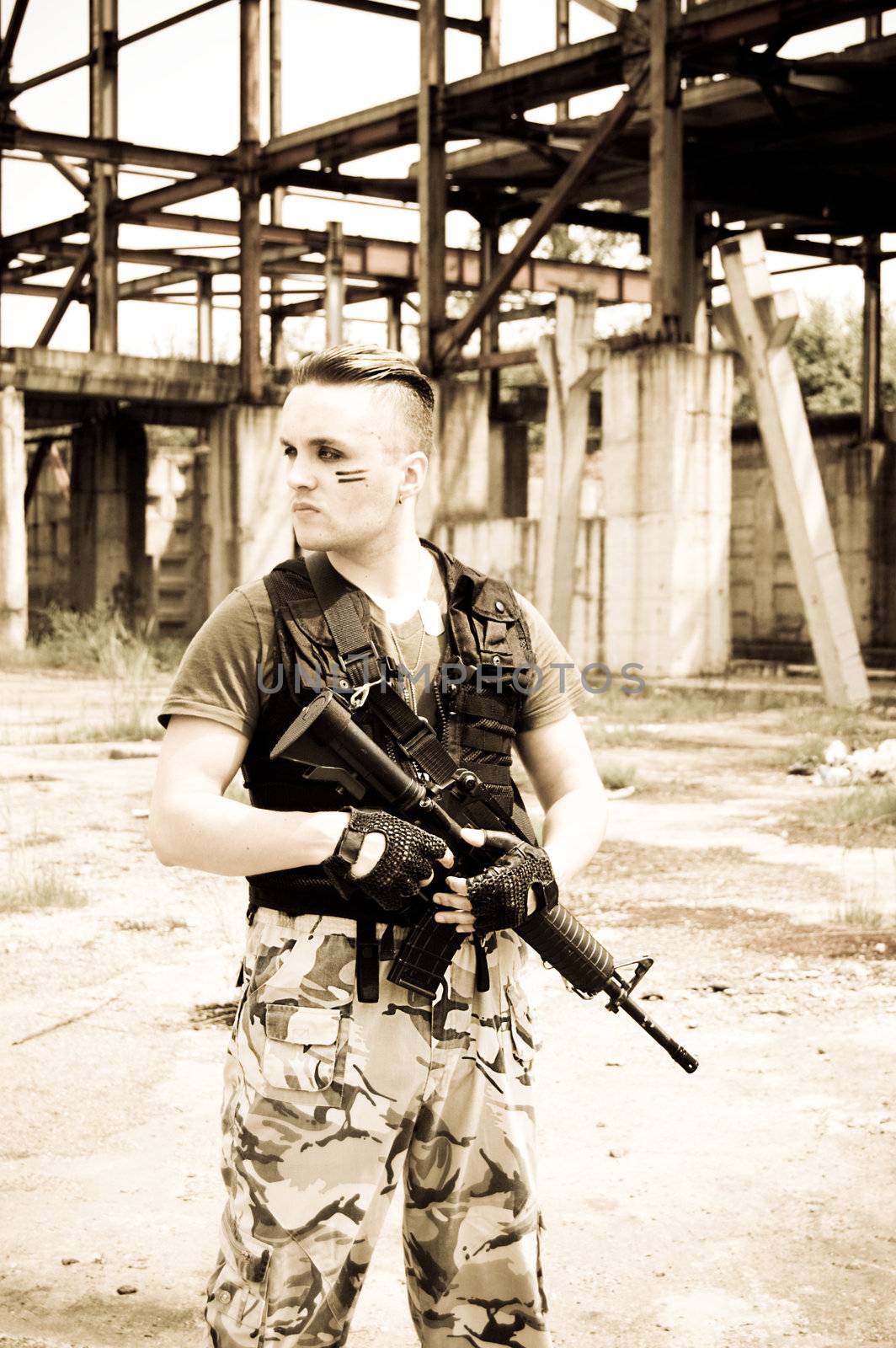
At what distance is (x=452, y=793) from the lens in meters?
2.21

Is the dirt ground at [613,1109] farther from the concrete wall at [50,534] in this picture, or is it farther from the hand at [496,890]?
the concrete wall at [50,534]

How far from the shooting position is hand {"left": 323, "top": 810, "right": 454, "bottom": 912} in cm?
202

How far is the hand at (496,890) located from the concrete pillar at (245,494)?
56.1 ft

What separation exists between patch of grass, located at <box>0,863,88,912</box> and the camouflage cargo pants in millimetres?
4158

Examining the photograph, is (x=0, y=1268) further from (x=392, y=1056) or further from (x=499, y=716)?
(x=499, y=716)

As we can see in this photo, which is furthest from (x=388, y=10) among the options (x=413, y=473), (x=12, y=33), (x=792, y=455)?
(x=413, y=473)

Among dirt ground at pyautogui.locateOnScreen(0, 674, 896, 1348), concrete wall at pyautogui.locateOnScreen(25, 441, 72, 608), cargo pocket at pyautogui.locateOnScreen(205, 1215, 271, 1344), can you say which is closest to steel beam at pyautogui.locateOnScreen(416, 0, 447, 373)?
concrete wall at pyautogui.locateOnScreen(25, 441, 72, 608)

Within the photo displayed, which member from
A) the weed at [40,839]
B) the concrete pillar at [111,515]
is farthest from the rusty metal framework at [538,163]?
the weed at [40,839]

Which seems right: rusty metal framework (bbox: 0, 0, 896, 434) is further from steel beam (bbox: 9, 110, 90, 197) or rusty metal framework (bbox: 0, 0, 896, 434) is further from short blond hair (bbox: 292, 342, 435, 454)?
short blond hair (bbox: 292, 342, 435, 454)

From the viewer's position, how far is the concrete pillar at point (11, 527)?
17.8 meters

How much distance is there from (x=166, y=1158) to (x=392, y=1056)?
1.89 m

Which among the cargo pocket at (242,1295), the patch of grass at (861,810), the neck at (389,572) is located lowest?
the patch of grass at (861,810)

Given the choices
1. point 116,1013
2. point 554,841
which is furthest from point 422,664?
point 116,1013

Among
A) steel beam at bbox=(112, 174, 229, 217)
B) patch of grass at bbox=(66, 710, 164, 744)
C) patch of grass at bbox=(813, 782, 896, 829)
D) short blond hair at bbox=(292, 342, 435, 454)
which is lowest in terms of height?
patch of grass at bbox=(813, 782, 896, 829)
